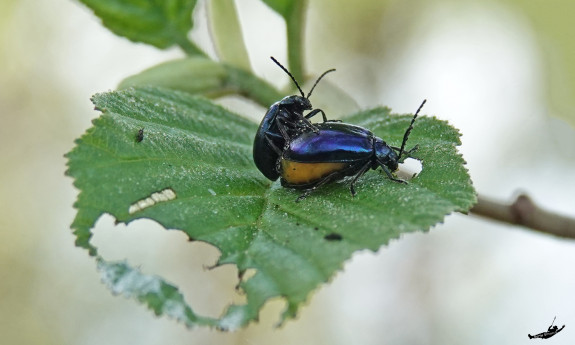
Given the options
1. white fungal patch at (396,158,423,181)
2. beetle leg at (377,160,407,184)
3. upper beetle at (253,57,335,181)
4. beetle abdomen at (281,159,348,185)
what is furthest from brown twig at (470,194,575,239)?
upper beetle at (253,57,335,181)

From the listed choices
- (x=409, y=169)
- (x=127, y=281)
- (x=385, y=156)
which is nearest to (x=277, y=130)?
(x=385, y=156)

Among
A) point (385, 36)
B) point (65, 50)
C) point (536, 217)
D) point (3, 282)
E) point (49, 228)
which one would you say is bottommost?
point (3, 282)

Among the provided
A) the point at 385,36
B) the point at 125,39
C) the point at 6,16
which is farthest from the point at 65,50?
the point at 125,39

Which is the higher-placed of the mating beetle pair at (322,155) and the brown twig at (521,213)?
the brown twig at (521,213)

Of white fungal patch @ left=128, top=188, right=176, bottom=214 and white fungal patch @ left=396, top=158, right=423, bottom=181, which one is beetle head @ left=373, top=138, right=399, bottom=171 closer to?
white fungal patch @ left=396, top=158, right=423, bottom=181

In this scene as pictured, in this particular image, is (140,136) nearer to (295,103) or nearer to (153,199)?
(153,199)

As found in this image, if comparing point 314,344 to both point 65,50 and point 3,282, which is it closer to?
point 3,282

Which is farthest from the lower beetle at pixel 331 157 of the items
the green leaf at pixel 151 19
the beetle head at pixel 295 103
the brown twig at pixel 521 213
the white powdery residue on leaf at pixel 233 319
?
the green leaf at pixel 151 19

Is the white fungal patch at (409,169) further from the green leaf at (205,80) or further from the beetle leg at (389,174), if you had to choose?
the green leaf at (205,80)
